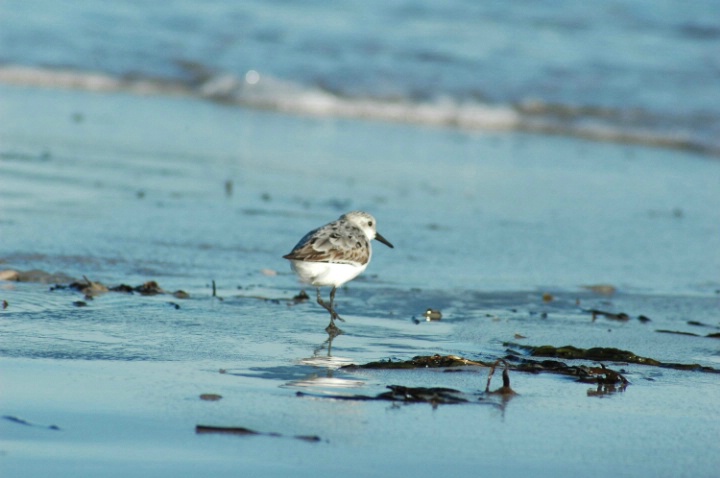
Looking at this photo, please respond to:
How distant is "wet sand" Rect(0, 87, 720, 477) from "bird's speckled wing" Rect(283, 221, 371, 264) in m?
0.28

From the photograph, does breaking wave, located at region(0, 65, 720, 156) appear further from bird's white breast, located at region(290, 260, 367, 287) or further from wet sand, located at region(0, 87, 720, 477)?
bird's white breast, located at region(290, 260, 367, 287)

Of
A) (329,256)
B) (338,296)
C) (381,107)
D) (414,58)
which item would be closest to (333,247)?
(329,256)

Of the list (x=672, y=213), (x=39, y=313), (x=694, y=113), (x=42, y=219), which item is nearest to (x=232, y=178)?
(x=42, y=219)

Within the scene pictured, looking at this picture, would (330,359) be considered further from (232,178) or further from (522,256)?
(232,178)

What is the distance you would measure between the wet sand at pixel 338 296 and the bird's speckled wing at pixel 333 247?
28 centimetres

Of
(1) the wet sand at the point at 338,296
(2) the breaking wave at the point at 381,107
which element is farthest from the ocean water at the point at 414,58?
(1) the wet sand at the point at 338,296

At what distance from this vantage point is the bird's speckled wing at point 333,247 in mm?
5227

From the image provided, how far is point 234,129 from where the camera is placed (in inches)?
422

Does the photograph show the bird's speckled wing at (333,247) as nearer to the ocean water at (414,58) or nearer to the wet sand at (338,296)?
the wet sand at (338,296)

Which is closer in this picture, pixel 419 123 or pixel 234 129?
pixel 234 129

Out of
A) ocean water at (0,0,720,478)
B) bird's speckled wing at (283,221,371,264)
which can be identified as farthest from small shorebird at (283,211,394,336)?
ocean water at (0,0,720,478)

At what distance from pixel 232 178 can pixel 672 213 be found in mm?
3316

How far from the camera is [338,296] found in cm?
581

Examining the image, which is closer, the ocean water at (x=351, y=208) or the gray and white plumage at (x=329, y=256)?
the ocean water at (x=351, y=208)
